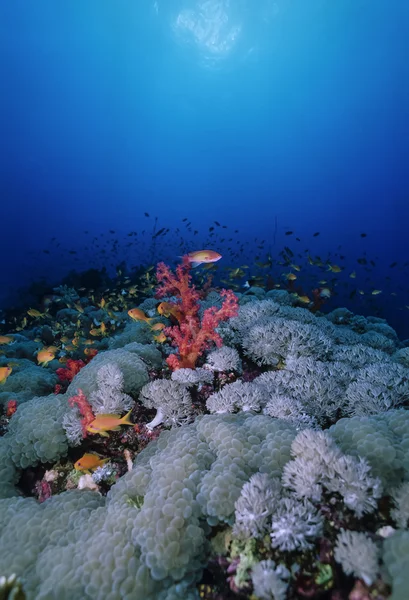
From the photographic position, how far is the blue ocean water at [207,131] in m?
49.3

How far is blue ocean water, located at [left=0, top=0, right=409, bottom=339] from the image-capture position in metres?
49.3

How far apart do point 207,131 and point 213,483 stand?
328 feet

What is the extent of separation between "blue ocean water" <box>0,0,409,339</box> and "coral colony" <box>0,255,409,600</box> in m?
18.6

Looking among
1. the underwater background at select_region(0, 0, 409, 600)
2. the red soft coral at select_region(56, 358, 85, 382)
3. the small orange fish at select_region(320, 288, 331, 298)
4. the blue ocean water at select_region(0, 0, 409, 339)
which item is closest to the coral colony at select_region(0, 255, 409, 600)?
the underwater background at select_region(0, 0, 409, 600)

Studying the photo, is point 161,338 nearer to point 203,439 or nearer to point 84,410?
point 84,410

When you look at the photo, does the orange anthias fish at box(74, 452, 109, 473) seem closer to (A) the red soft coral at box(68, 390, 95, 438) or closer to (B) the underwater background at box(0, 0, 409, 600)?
(B) the underwater background at box(0, 0, 409, 600)

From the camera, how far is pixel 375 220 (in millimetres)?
83188

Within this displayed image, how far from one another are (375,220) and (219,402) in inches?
3816

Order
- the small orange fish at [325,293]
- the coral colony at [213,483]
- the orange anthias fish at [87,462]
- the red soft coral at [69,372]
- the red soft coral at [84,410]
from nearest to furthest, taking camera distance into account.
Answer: the coral colony at [213,483] < the orange anthias fish at [87,462] < the red soft coral at [84,410] < the red soft coral at [69,372] < the small orange fish at [325,293]

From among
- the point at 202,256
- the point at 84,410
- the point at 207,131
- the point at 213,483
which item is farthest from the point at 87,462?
the point at 207,131

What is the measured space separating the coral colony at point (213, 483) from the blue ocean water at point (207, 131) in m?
18.6

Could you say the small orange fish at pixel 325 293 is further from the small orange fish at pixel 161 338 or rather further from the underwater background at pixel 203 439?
the small orange fish at pixel 161 338

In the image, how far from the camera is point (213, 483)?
222 cm

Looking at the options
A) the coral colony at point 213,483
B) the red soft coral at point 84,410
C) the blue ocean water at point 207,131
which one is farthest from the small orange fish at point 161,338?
the blue ocean water at point 207,131
